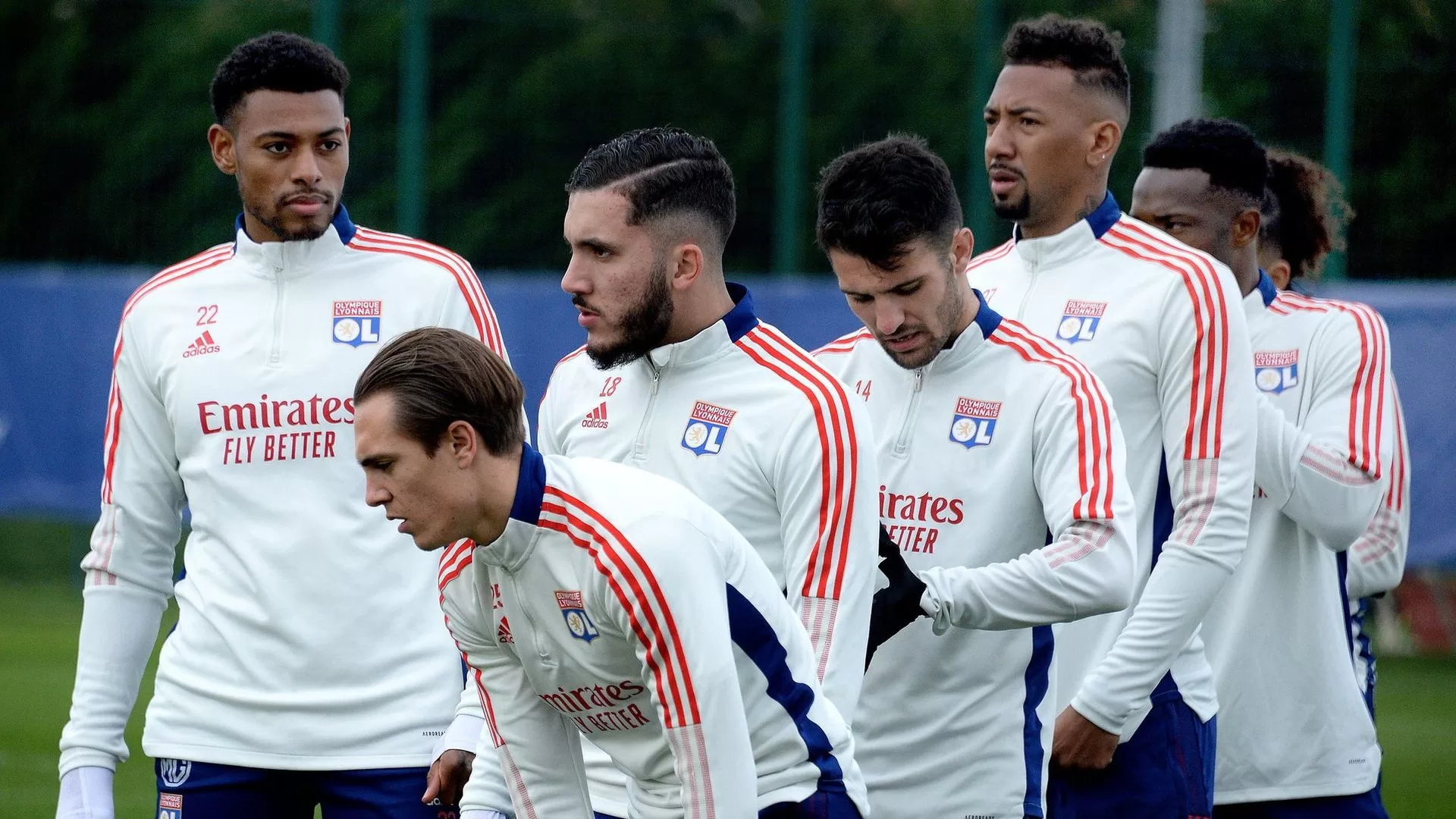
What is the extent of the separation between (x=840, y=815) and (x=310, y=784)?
1398mm

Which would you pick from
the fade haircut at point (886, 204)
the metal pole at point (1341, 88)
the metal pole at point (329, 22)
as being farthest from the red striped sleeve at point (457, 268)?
the metal pole at point (329, 22)

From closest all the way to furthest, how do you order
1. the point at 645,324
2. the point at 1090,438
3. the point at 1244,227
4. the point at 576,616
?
the point at 576,616
the point at 645,324
the point at 1090,438
the point at 1244,227

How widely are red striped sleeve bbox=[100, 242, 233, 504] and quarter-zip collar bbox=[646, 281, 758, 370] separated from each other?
4.01 ft

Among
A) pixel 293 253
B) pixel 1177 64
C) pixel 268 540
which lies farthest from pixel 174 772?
pixel 1177 64

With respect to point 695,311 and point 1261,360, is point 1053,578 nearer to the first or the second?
point 695,311

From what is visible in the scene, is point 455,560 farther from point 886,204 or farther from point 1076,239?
point 1076,239

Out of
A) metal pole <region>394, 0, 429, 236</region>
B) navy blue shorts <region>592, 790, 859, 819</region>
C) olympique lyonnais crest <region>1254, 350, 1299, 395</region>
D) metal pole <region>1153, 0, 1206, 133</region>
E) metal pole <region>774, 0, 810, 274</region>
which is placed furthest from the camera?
metal pole <region>774, 0, 810, 274</region>

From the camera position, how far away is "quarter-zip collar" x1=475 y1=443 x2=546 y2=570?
2914 mm

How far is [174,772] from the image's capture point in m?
4.02

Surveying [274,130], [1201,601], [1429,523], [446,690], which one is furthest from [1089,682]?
[1429,523]

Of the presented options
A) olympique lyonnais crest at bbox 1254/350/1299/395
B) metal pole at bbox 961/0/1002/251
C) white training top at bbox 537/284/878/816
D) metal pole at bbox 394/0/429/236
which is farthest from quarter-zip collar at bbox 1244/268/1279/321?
metal pole at bbox 394/0/429/236

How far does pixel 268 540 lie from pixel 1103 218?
189 centimetres

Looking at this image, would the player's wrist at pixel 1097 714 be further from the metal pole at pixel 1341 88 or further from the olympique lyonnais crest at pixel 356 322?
the metal pole at pixel 1341 88

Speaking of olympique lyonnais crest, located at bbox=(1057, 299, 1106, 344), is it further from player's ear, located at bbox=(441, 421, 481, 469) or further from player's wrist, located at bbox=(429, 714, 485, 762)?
player's ear, located at bbox=(441, 421, 481, 469)
